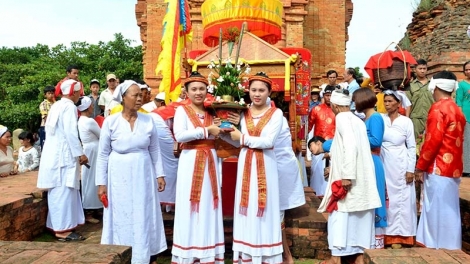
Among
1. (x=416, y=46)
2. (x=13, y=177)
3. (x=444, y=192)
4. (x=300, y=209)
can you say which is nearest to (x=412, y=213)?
(x=444, y=192)

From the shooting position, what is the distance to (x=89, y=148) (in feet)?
17.4

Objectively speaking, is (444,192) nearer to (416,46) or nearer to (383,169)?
(383,169)

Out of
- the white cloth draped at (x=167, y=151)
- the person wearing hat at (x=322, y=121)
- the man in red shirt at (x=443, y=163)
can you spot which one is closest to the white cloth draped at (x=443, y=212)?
the man in red shirt at (x=443, y=163)

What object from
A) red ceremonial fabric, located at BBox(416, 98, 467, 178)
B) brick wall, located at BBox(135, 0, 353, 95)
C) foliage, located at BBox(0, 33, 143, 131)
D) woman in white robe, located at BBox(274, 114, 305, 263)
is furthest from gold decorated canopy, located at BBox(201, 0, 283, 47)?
foliage, located at BBox(0, 33, 143, 131)

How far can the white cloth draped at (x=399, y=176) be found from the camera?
13.7 ft

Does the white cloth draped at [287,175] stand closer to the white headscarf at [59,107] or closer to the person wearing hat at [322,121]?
the person wearing hat at [322,121]

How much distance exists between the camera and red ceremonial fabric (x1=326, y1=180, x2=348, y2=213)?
3531 mm

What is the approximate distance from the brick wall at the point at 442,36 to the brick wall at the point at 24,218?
9391mm

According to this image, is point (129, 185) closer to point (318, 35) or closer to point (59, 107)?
point (59, 107)

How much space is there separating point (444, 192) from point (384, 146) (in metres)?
0.79

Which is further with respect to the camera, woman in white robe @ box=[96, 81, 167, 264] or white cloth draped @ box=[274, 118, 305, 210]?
white cloth draped @ box=[274, 118, 305, 210]

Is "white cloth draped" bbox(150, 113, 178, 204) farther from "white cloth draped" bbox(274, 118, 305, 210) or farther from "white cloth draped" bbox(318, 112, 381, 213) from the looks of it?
"white cloth draped" bbox(318, 112, 381, 213)

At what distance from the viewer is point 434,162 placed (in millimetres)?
3736

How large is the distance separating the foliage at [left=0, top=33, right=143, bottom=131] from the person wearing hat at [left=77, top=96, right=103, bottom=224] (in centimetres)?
1636
